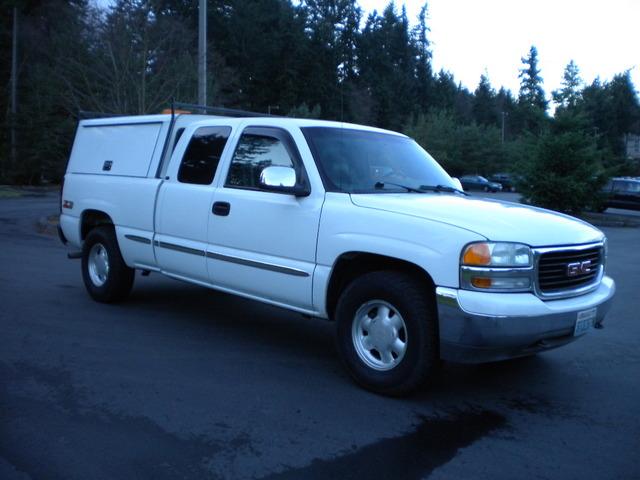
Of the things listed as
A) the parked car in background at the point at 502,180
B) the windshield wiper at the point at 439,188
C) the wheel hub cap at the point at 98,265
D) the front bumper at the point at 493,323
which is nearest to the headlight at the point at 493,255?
the front bumper at the point at 493,323

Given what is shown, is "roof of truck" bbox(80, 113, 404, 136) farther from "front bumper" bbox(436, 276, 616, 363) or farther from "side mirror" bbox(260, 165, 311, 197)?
"front bumper" bbox(436, 276, 616, 363)

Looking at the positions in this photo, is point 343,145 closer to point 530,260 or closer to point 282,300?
point 282,300

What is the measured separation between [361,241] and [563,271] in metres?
1.40

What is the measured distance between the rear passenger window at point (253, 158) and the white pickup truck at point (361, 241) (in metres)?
0.01

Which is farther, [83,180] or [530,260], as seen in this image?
[83,180]

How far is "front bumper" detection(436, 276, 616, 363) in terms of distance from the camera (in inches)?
164

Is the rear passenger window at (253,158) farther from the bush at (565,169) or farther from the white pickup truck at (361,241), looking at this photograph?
the bush at (565,169)

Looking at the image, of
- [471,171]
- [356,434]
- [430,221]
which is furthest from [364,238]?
[471,171]

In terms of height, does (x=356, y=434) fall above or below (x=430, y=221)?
below

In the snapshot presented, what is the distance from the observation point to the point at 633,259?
13.6 metres

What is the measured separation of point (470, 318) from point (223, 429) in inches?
66.2

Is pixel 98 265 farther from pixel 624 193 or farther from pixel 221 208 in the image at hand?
pixel 624 193

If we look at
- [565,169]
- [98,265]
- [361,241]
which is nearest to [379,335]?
[361,241]

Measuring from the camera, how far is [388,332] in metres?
4.69
